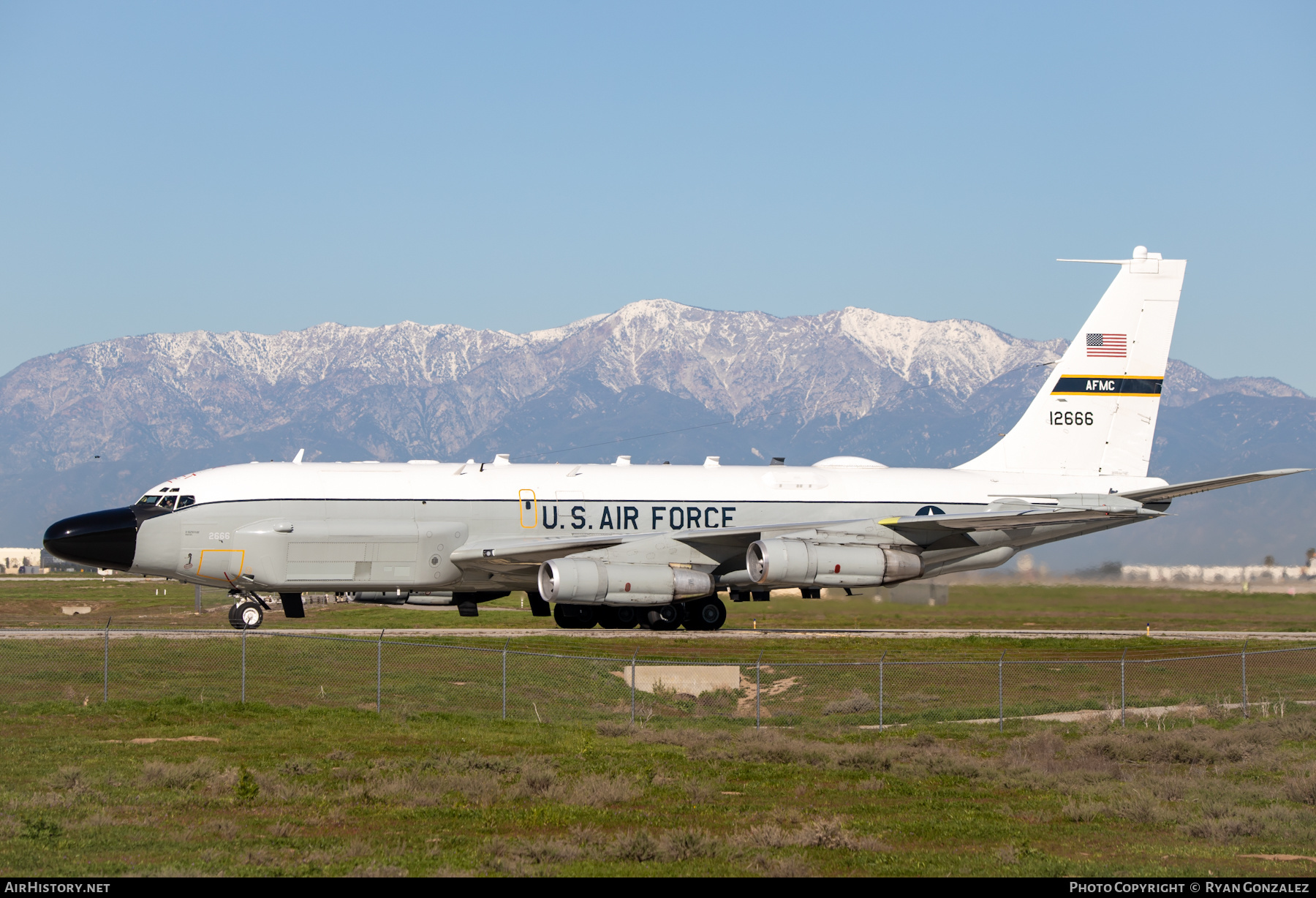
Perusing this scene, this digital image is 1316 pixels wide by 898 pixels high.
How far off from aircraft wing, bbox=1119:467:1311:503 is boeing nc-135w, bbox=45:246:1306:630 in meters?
0.10

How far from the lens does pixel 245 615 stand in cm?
3912

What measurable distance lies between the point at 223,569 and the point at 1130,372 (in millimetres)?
29532

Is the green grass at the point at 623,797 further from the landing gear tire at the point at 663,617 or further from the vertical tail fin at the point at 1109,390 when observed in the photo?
the vertical tail fin at the point at 1109,390

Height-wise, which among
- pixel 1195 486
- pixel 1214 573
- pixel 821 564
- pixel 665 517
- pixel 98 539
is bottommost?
pixel 1214 573

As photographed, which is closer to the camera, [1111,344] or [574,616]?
[574,616]

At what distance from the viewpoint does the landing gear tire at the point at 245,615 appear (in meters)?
38.9

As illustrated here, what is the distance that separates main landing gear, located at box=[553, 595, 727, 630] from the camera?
39.0 meters

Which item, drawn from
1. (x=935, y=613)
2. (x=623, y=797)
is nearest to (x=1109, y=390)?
(x=935, y=613)

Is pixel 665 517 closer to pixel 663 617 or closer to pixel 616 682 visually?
pixel 663 617

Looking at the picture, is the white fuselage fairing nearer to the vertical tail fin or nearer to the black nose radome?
the black nose radome

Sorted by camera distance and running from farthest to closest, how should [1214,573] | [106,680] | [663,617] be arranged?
1. [1214,573]
2. [663,617]
3. [106,680]

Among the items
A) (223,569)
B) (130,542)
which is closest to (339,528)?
(223,569)

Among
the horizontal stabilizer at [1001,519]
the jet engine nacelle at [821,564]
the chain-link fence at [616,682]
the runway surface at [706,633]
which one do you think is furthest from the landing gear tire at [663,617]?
the horizontal stabilizer at [1001,519]

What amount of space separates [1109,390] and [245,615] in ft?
94.3
